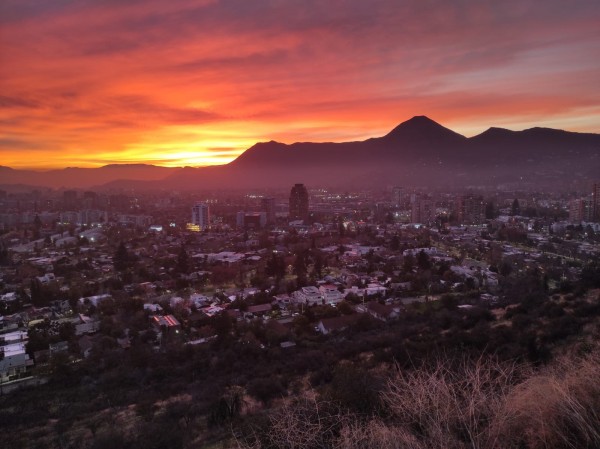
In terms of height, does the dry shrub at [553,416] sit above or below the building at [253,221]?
above

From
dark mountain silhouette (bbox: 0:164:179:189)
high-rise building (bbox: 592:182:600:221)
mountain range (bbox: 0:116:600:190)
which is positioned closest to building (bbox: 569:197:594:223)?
high-rise building (bbox: 592:182:600:221)

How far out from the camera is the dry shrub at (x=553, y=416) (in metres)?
2.65

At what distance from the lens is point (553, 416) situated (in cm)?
276

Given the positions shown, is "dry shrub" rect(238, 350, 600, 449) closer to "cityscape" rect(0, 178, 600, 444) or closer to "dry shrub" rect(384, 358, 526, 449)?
"dry shrub" rect(384, 358, 526, 449)

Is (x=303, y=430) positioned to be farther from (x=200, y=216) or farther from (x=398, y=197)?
(x=398, y=197)

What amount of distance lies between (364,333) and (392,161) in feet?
230

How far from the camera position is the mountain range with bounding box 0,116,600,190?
206ft

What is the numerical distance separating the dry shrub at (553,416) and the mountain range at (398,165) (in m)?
54.9

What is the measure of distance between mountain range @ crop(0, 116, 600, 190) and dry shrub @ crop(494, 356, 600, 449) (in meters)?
54.9

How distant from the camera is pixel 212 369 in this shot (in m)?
7.06

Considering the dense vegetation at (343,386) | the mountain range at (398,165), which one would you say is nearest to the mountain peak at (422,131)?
the mountain range at (398,165)

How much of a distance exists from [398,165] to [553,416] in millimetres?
72698

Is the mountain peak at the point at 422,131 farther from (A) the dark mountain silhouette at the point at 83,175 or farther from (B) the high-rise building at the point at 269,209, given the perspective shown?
(A) the dark mountain silhouette at the point at 83,175

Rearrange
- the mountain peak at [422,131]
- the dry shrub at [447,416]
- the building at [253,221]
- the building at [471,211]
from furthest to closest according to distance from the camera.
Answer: the mountain peak at [422,131] < the building at [253,221] < the building at [471,211] < the dry shrub at [447,416]
